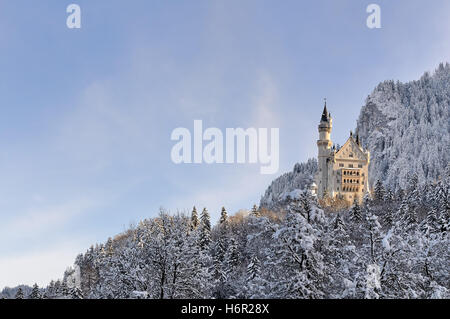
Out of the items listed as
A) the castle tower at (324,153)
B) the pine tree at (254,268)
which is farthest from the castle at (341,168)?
the pine tree at (254,268)

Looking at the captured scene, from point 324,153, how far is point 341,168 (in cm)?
626

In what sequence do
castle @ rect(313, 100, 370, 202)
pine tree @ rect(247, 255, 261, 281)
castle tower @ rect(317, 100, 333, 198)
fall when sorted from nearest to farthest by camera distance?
pine tree @ rect(247, 255, 261, 281), castle @ rect(313, 100, 370, 202), castle tower @ rect(317, 100, 333, 198)

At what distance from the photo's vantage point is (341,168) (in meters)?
125

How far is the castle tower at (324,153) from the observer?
125688 millimetres

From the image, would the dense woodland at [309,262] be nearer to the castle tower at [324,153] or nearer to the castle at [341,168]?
the castle at [341,168]

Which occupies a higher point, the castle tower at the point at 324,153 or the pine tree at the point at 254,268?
the castle tower at the point at 324,153

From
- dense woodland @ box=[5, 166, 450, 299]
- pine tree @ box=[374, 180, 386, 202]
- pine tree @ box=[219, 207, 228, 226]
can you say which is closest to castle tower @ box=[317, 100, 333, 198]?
pine tree @ box=[374, 180, 386, 202]

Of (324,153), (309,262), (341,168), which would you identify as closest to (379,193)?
(341,168)

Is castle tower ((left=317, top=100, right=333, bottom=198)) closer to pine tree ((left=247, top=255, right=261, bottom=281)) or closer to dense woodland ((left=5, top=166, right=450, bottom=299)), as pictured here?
pine tree ((left=247, top=255, right=261, bottom=281))

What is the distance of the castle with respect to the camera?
12306 centimetres

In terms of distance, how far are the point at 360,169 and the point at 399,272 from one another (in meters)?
111
